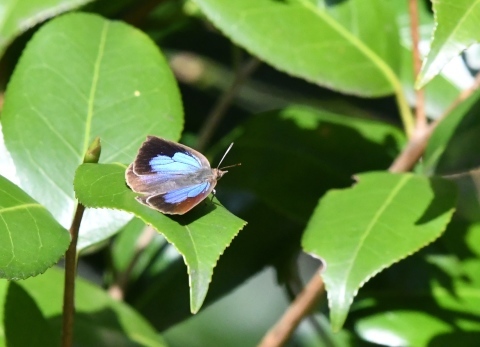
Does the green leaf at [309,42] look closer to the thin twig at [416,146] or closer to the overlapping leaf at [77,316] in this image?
the thin twig at [416,146]

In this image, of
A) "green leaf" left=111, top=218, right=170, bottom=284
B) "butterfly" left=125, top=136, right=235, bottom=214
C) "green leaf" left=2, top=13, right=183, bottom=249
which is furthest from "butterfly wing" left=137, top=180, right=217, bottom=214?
"green leaf" left=111, top=218, right=170, bottom=284

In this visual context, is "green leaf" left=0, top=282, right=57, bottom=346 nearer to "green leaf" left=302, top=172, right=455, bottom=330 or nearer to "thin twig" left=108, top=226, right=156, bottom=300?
"green leaf" left=302, top=172, right=455, bottom=330

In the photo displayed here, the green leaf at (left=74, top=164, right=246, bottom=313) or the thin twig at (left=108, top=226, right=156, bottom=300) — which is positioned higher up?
the green leaf at (left=74, top=164, right=246, bottom=313)

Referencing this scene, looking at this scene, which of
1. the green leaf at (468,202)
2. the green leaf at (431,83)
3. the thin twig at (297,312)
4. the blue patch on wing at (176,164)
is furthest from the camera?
the green leaf at (431,83)

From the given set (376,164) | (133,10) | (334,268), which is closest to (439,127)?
(376,164)

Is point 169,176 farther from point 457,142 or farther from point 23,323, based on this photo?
point 457,142

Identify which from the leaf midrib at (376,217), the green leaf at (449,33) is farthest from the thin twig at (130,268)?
the green leaf at (449,33)

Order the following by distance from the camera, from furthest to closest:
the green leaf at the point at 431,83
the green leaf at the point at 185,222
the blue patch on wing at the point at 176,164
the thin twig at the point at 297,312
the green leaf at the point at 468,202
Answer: the green leaf at the point at 431,83, the green leaf at the point at 468,202, the thin twig at the point at 297,312, the blue patch on wing at the point at 176,164, the green leaf at the point at 185,222

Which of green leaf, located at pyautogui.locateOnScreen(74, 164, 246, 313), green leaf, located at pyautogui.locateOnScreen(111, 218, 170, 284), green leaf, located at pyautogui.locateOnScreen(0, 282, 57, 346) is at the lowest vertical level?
green leaf, located at pyautogui.locateOnScreen(111, 218, 170, 284)
